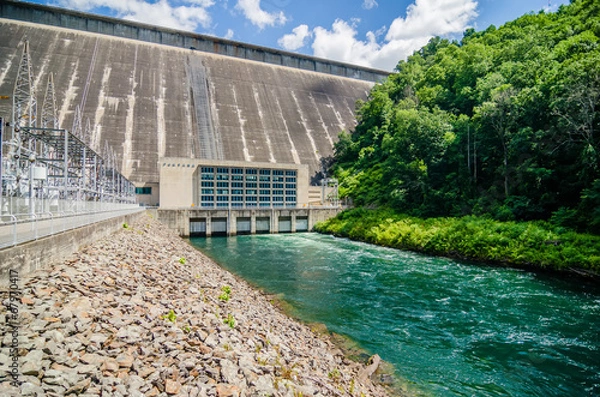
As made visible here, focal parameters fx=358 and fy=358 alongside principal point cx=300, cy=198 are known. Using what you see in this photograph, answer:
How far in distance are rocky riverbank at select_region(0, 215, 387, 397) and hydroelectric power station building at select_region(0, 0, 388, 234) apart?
127ft

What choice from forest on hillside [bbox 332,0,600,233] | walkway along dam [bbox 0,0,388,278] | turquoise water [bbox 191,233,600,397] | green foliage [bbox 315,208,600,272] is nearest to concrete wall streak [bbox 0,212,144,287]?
turquoise water [bbox 191,233,600,397]

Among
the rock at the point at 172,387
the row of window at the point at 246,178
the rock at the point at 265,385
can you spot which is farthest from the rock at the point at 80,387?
the row of window at the point at 246,178

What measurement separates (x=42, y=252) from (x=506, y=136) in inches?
1327

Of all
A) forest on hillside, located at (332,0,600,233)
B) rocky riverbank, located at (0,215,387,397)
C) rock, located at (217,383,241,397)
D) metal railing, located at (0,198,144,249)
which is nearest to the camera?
rocky riverbank, located at (0,215,387,397)

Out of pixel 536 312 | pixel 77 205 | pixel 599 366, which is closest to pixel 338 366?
pixel 599 366

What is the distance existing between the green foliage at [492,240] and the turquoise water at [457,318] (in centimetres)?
156

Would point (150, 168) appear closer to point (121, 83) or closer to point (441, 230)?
point (121, 83)

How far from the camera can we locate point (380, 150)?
5869cm

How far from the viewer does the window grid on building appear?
4859 cm

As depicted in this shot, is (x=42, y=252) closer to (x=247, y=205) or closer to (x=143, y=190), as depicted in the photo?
(x=247, y=205)

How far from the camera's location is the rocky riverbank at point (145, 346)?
4980mm

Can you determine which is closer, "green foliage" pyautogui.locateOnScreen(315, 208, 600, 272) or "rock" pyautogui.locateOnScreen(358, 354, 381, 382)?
"rock" pyautogui.locateOnScreen(358, 354, 381, 382)

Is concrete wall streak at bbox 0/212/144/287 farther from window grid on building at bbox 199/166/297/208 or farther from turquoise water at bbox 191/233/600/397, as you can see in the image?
window grid on building at bbox 199/166/297/208

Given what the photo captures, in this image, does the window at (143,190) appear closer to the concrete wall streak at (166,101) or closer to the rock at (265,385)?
the concrete wall streak at (166,101)
